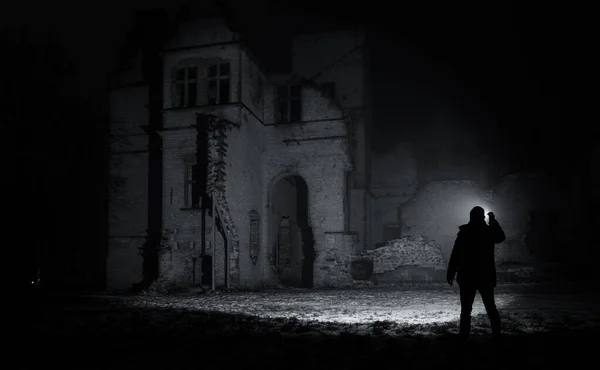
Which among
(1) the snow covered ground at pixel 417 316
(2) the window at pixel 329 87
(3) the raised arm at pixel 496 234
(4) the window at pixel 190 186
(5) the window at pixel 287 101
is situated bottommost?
(1) the snow covered ground at pixel 417 316

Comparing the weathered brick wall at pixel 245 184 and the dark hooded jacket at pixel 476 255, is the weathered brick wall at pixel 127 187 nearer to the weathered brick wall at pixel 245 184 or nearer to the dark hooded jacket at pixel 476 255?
the weathered brick wall at pixel 245 184

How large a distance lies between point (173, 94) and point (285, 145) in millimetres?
5251

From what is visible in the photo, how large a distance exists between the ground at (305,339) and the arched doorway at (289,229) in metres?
12.7

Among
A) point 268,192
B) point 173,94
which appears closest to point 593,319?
point 268,192

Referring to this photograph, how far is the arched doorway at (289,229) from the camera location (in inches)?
937

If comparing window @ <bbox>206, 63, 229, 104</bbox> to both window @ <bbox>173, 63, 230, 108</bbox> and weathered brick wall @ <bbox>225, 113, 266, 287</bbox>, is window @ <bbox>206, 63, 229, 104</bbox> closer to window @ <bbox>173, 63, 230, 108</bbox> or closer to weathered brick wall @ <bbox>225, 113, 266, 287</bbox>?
window @ <bbox>173, 63, 230, 108</bbox>

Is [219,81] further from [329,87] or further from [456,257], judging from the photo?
[456,257]

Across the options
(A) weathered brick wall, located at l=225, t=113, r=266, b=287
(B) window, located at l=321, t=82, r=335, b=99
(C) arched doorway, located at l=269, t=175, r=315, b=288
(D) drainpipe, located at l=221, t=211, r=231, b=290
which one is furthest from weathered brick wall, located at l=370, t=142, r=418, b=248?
(D) drainpipe, located at l=221, t=211, r=231, b=290

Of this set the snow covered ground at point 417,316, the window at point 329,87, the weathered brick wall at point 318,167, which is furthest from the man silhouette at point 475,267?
the window at point 329,87

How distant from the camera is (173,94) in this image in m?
21.5

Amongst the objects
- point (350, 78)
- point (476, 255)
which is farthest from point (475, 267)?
point (350, 78)

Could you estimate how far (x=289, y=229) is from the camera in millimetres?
24812

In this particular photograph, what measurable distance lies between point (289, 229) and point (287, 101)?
19.5 ft

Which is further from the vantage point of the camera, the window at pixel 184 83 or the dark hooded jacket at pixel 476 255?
the window at pixel 184 83
